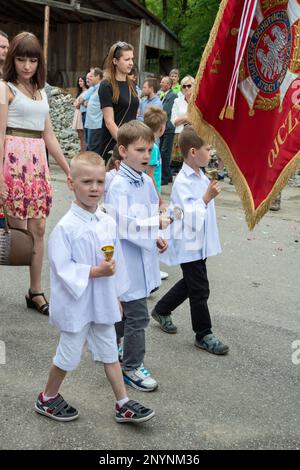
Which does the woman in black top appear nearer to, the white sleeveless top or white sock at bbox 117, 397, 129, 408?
the white sleeveless top

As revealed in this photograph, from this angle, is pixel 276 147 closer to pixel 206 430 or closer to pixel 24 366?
pixel 206 430

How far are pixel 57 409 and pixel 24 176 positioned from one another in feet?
6.08

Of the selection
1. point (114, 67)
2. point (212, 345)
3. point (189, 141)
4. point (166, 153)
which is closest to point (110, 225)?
point (189, 141)

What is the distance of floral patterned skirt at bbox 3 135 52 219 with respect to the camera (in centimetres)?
425

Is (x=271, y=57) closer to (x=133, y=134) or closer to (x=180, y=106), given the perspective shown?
(x=133, y=134)

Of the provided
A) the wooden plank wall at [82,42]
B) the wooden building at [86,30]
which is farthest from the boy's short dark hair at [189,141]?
the wooden plank wall at [82,42]

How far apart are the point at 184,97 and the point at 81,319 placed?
8.10 meters

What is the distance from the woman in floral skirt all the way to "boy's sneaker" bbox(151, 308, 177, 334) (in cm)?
77

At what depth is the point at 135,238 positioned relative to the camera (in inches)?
131

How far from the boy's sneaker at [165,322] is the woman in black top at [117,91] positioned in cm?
146

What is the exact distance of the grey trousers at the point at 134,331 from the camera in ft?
11.1

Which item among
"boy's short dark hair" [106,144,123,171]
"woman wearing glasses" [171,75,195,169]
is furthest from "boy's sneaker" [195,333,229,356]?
"woman wearing glasses" [171,75,195,169]

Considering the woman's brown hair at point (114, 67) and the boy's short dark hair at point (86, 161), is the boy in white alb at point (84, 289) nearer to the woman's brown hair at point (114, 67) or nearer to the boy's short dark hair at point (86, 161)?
the boy's short dark hair at point (86, 161)
